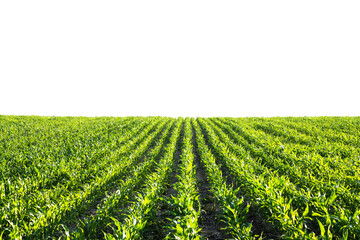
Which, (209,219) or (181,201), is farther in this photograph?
(209,219)

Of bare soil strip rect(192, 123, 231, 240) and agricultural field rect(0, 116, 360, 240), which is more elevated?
agricultural field rect(0, 116, 360, 240)

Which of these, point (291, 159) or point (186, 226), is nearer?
point (186, 226)

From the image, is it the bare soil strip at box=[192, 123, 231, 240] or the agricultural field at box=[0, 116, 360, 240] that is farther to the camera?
the bare soil strip at box=[192, 123, 231, 240]

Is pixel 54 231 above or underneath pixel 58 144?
underneath

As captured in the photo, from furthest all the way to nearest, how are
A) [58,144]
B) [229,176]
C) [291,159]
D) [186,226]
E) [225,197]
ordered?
[58,144], [291,159], [229,176], [225,197], [186,226]

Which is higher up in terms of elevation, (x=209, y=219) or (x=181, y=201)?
(x=181, y=201)

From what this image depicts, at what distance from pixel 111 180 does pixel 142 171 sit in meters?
1.32

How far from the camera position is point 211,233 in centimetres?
508

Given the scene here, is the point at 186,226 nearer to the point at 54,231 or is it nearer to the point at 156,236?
the point at 156,236

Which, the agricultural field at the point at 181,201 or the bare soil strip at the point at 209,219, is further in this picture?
the bare soil strip at the point at 209,219

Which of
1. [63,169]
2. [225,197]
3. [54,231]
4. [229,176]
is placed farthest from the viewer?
[229,176]

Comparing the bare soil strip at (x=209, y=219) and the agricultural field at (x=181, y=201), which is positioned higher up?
the agricultural field at (x=181, y=201)

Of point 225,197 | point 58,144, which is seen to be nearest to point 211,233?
point 225,197

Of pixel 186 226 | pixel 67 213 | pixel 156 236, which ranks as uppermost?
pixel 186 226
